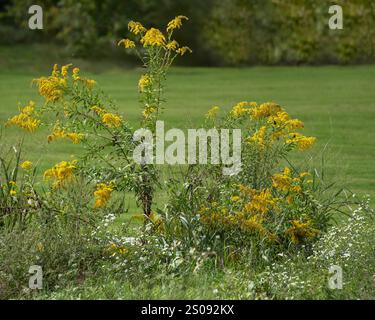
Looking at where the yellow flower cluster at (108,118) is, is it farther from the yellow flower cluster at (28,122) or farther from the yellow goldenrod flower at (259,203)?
the yellow goldenrod flower at (259,203)

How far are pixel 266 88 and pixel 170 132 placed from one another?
442cm

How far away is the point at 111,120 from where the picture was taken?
281 inches

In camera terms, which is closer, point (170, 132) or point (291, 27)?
point (170, 132)

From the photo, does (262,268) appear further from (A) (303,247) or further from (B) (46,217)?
(B) (46,217)

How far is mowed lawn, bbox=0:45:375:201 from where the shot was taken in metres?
11.9

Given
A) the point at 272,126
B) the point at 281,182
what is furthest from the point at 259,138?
the point at 281,182

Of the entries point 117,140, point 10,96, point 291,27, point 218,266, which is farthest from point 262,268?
point 291,27

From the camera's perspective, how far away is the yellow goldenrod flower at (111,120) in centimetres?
707

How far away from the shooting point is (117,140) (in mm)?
7270

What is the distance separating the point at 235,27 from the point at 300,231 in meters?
12.3

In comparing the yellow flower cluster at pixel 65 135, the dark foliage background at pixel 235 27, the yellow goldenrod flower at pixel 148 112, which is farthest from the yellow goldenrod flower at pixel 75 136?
the dark foliage background at pixel 235 27

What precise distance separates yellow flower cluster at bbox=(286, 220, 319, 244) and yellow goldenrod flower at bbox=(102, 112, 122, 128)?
141 cm
